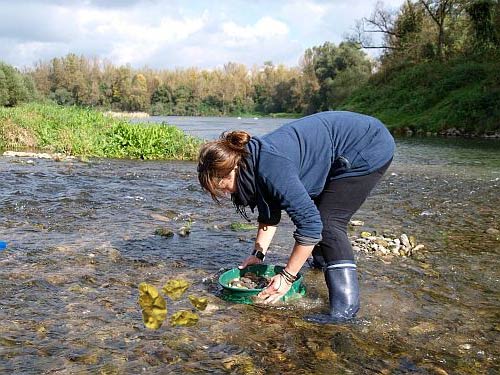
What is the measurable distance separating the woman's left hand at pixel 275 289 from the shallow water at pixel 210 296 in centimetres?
17

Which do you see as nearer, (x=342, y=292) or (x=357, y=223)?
(x=342, y=292)

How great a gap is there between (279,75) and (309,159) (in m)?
106

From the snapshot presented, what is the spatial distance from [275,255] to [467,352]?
2389mm

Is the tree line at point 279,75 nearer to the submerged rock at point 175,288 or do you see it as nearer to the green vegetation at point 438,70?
the green vegetation at point 438,70

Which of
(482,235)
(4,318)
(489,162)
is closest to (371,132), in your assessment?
(4,318)

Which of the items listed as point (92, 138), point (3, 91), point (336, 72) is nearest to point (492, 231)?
point (92, 138)

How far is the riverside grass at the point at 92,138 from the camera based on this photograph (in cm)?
1534

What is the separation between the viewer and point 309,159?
3381 millimetres

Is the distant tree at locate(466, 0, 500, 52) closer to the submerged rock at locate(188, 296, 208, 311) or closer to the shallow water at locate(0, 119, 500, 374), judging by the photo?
the shallow water at locate(0, 119, 500, 374)

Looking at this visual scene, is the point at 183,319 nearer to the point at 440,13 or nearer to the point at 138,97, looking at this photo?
the point at 440,13

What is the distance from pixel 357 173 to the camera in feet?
11.8

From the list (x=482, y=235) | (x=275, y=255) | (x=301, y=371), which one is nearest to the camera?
(x=301, y=371)

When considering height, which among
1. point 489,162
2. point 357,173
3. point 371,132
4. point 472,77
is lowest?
point 489,162

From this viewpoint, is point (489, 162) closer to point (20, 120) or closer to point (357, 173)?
point (357, 173)
